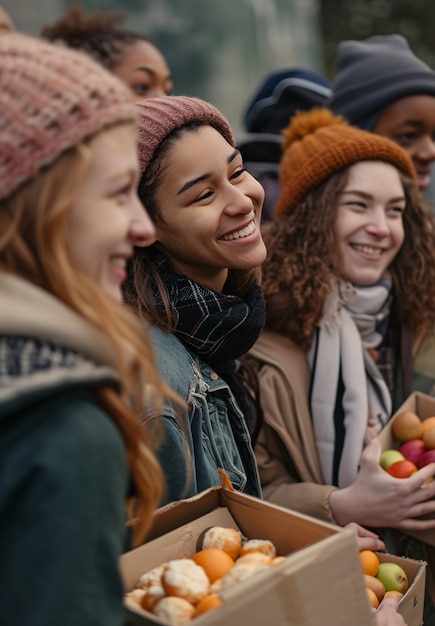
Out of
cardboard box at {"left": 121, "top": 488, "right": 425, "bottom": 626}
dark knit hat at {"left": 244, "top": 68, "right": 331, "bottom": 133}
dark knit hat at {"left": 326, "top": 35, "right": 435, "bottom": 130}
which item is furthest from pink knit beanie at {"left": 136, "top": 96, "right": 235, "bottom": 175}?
dark knit hat at {"left": 244, "top": 68, "right": 331, "bottom": 133}

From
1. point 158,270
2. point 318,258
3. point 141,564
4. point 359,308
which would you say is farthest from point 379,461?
point 141,564

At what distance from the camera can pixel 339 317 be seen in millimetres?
2826

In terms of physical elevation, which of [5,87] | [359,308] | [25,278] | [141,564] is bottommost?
[359,308]

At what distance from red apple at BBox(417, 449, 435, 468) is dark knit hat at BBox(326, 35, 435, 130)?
181 cm

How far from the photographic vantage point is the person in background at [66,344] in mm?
1097

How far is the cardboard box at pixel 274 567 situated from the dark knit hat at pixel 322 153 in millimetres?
1530

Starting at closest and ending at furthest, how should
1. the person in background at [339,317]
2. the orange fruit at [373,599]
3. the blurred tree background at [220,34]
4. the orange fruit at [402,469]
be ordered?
the orange fruit at [373,599] < the orange fruit at [402,469] < the person in background at [339,317] < the blurred tree background at [220,34]

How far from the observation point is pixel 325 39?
15250mm

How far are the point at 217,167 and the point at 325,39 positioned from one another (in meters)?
14.2

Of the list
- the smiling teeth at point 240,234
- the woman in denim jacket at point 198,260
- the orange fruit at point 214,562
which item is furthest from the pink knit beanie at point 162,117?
the orange fruit at point 214,562

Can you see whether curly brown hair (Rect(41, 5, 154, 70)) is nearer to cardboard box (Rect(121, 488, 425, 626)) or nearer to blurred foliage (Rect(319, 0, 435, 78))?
cardboard box (Rect(121, 488, 425, 626))

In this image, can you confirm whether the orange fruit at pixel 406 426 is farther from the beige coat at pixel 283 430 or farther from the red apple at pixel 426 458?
the beige coat at pixel 283 430

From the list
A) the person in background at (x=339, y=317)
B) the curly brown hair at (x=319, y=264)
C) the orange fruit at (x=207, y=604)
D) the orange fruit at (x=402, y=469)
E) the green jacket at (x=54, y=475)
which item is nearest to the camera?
the green jacket at (x=54, y=475)

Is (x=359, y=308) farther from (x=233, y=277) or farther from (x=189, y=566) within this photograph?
(x=189, y=566)
